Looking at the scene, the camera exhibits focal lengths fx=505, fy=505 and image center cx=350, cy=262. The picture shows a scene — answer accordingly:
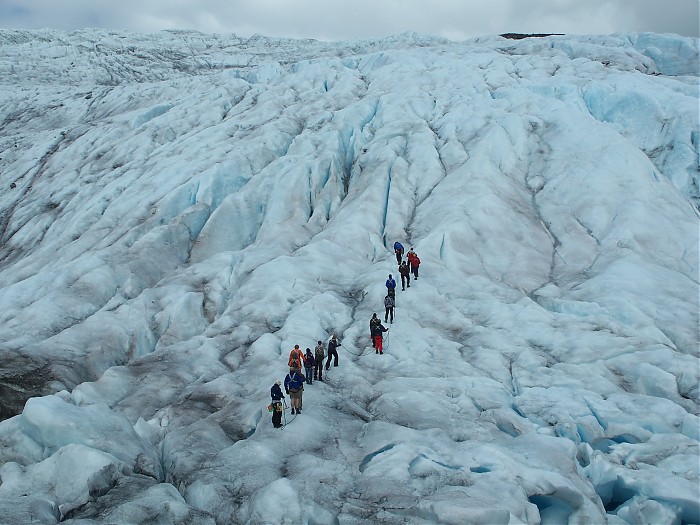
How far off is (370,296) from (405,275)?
198 centimetres

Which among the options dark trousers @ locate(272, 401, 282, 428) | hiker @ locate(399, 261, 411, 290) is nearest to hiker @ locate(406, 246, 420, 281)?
hiker @ locate(399, 261, 411, 290)

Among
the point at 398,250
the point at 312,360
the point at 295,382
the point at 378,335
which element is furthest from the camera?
the point at 398,250

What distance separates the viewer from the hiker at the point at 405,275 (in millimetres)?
24139

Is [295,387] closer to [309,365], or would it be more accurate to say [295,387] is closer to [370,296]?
[309,365]

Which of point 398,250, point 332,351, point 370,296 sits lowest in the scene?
point 332,351

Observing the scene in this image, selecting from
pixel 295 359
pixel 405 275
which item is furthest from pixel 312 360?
pixel 405 275

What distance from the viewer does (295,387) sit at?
15195 mm

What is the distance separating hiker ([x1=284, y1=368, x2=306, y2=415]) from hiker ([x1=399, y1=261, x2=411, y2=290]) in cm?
984

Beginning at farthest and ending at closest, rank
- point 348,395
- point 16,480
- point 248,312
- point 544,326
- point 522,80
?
1. point 522,80
2. point 248,312
3. point 544,326
4. point 348,395
5. point 16,480

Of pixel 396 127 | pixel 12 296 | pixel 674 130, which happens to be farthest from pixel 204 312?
pixel 674 130

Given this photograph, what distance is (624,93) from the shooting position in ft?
128

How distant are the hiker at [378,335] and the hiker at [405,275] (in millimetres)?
4701

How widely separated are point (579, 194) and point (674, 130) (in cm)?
1094

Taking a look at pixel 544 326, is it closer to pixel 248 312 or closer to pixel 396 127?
pixel 248 312
